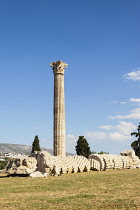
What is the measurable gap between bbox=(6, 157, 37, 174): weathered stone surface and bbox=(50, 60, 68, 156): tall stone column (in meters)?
9.93

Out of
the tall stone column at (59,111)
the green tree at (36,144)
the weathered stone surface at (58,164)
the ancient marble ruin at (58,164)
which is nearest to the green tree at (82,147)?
the green tree at (36,144)

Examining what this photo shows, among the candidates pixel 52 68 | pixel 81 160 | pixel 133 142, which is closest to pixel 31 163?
pixel 81 160

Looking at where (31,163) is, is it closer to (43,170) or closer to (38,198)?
(43,170)

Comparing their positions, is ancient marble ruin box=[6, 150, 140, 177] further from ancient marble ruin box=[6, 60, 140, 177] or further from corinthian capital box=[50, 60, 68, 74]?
corinthian capital box=[50, 60, 68, 74]

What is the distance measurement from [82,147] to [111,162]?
65.9 ft

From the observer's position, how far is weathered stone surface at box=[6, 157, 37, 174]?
17.1 metres

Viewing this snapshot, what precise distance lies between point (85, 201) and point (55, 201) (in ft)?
2.88

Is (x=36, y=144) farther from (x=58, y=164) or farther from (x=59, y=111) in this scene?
(x=58, y=164)

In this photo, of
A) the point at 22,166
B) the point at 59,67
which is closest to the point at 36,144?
the point at 59,67

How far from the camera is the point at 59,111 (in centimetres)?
2864

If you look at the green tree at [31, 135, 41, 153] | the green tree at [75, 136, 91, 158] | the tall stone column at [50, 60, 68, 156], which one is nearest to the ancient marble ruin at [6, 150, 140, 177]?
the tall stone column at [50, 60, 68, 156]

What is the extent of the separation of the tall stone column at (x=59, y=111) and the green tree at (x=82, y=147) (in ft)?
50.0

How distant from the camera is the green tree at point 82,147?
143 feet

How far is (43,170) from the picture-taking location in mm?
18328
